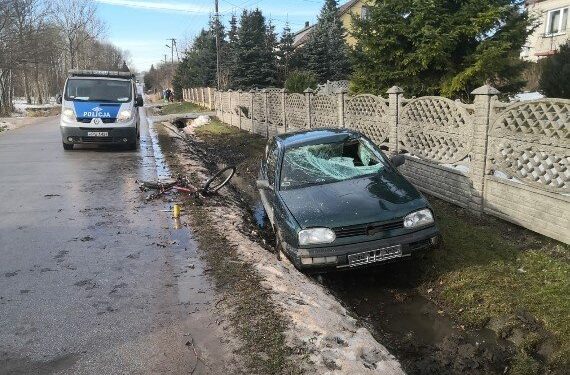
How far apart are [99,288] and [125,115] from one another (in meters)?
9.71

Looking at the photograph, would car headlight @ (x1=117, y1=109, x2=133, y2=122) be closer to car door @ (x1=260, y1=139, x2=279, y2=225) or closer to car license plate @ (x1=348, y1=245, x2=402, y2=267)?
car door @ (x1=260, y1=139, x2=279, y2=225)

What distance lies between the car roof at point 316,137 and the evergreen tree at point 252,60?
26456 mm

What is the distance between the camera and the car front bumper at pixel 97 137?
1298cm

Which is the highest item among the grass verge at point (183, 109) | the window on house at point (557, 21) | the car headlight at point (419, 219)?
the window on house at point (557, 21)

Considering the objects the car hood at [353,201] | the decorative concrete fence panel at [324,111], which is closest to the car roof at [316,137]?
the car hood at [353,201]

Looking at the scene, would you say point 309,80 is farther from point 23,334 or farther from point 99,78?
point 23,334

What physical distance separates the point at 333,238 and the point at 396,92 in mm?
5040

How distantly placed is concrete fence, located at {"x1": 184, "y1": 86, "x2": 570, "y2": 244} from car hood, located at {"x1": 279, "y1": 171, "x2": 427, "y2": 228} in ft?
5.87

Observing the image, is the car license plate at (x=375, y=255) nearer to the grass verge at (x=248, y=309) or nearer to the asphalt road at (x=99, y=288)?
the grass verge at (x=248, y=309)

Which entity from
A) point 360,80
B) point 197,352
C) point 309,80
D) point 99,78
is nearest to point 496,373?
point 197,352

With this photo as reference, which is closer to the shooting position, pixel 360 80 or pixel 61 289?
pixel 61 289

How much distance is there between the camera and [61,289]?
4527mm

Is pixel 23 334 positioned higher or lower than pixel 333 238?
lower

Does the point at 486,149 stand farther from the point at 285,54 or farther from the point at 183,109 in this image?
the point at 183,109
